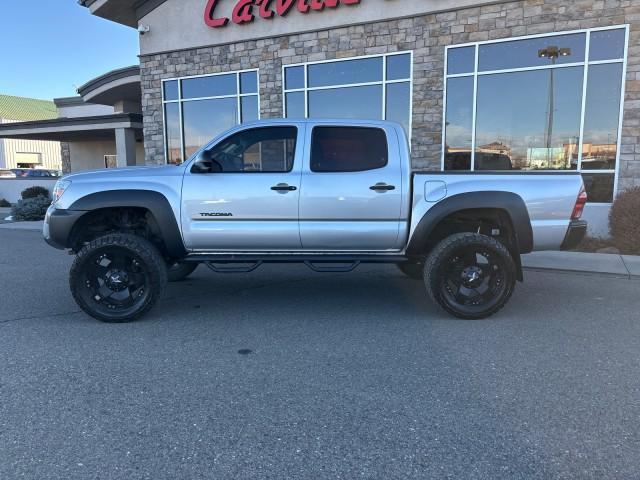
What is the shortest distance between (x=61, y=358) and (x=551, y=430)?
374cm

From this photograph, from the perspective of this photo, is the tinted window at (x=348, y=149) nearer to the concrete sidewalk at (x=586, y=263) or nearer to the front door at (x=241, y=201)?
the front door at (x=241, y=201)

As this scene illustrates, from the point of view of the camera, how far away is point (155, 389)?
11.5ft

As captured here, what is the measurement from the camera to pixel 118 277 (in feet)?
16.6

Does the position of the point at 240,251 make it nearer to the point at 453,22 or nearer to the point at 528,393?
the point at 528,393

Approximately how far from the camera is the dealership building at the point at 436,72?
10078 mm

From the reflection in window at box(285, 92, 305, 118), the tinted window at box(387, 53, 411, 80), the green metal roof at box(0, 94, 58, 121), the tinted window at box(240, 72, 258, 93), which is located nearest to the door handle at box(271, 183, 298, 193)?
the tinted window at box(387, 53, 411, 80)

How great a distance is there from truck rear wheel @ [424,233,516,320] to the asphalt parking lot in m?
0.28

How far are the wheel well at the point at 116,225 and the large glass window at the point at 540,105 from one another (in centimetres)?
→ 805

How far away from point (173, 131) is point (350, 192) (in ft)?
37.3

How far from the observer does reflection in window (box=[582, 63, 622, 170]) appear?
10000 millimetres

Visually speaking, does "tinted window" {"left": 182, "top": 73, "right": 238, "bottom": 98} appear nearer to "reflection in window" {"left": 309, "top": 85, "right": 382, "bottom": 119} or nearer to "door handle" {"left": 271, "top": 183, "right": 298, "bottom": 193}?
"reflection in window" {"left": 309, "top": 85, "right": 382, "bottom": 119}

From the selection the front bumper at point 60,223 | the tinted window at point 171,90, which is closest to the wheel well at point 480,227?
the front bumper at point 60,223

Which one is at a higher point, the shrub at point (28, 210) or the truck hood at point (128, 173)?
the truck hood at point (128, 173)

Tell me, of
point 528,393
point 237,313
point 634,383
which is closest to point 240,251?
point 237,313
